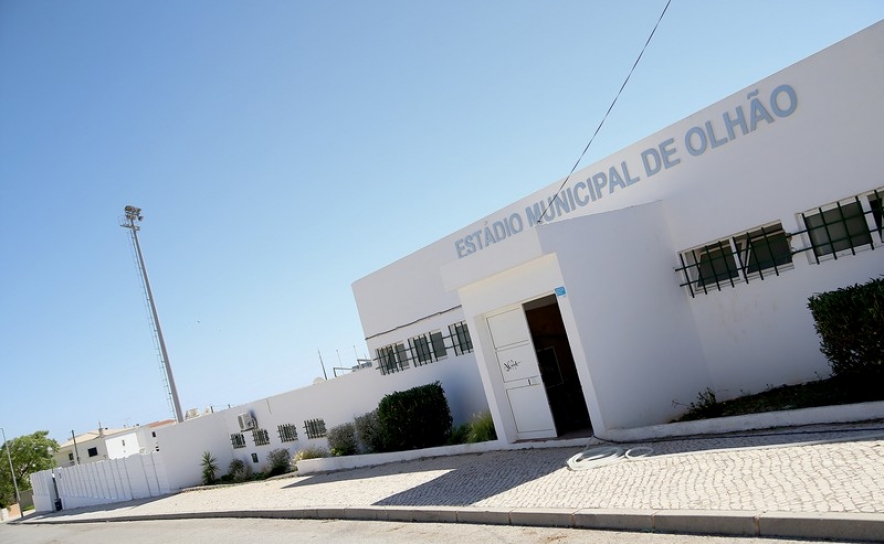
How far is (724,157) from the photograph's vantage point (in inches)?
446

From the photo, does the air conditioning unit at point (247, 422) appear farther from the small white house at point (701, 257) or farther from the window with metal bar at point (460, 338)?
the small white house at point (701, 257)

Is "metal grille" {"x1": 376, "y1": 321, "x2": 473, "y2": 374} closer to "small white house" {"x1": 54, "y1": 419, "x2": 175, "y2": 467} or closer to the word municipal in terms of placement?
the word municipal

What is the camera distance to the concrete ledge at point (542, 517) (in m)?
7.32

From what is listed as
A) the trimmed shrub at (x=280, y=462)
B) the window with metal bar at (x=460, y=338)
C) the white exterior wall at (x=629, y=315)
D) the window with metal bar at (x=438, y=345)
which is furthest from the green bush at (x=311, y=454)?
the white exterior wall at (x=629, y=315)

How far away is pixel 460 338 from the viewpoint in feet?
54.3

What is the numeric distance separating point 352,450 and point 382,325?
3540mm

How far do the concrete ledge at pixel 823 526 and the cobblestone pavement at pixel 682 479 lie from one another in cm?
14

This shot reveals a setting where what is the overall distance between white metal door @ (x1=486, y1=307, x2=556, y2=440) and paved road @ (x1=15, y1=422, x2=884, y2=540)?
61 cm

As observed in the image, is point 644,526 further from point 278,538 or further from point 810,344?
point 278,538

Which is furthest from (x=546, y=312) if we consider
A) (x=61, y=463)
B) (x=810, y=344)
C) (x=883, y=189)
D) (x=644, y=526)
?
(x=61, y=463)

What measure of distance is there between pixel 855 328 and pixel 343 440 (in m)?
13.8

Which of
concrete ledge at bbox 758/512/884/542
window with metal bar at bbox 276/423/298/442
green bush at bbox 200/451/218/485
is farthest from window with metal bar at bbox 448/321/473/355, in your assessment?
green bush at bbox 200/451/218/485

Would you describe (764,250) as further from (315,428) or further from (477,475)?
(315,428)

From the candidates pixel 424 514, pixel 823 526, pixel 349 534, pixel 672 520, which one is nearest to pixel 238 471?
pixel 349 534
